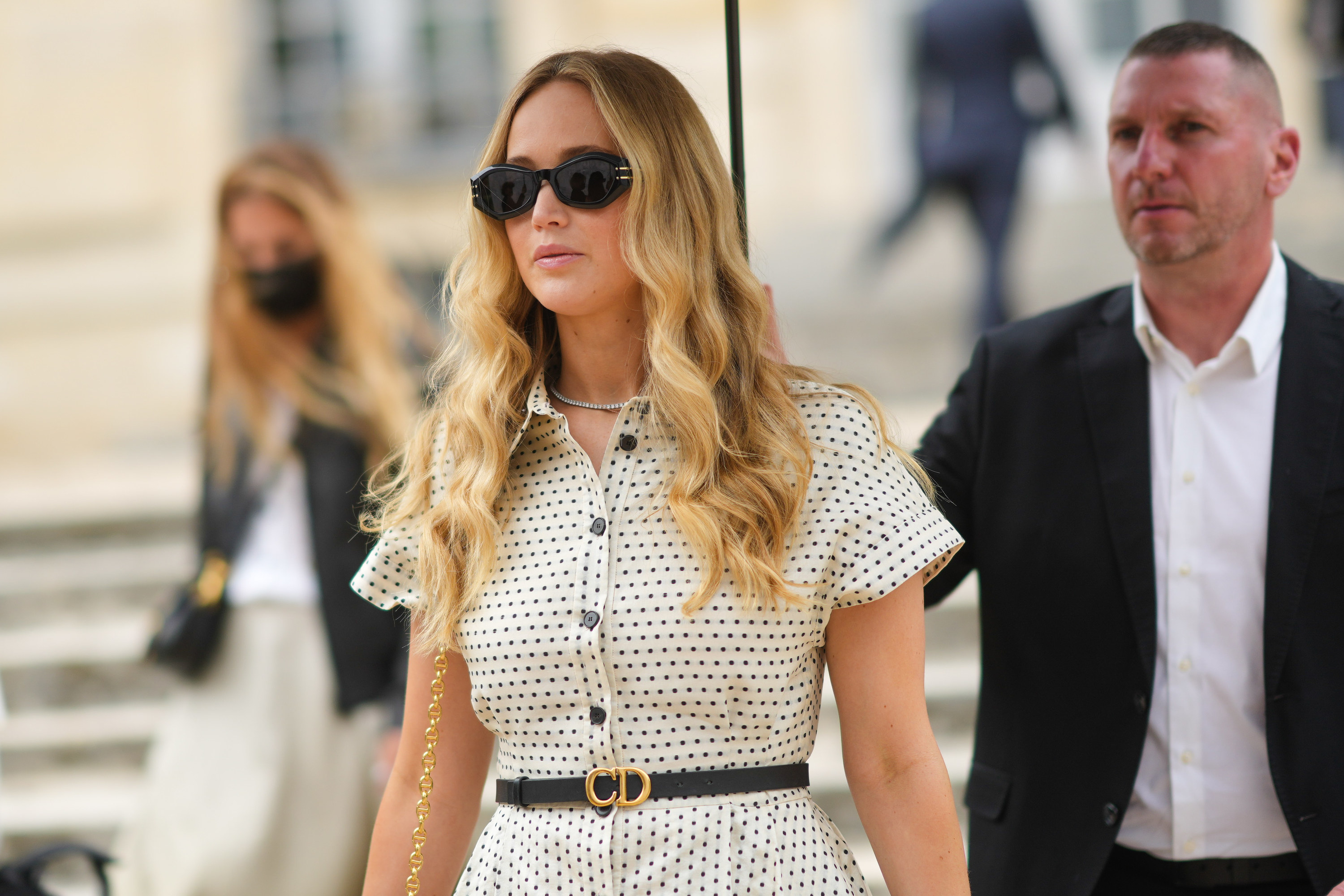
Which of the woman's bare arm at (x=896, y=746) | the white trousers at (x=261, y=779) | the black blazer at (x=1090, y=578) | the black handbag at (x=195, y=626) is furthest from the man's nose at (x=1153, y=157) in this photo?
the black handbag at (x=195, y=626)

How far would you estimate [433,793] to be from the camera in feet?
7.43

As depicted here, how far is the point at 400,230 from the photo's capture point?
12.6 m

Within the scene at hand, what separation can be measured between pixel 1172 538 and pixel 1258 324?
0.40 metres

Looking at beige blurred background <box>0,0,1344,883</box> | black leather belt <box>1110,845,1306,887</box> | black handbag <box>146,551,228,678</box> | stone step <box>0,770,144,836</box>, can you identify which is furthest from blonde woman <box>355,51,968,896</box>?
beige blurred background <box>0,0,1344,883</box>

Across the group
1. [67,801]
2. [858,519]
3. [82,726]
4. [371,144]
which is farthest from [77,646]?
[371,144]

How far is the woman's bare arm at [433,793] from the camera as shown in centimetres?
222

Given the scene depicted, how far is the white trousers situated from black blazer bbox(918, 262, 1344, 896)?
1.80m

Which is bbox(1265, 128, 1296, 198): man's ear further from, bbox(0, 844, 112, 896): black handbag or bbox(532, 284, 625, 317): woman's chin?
bbox(0, 844, 112, 896): black handbag

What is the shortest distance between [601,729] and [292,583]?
215 centimetres

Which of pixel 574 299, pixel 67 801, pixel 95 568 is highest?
pixel 574 299

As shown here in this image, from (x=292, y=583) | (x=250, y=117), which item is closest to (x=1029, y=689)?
(x=292, y=583)

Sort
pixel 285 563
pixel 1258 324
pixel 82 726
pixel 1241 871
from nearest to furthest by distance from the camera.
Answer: pixel 1241 871, pixel 1258 324, pixel 285 563, pixel 82 726

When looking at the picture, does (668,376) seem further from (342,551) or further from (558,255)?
(342,551)

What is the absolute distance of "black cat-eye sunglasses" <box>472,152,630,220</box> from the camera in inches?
83.3
